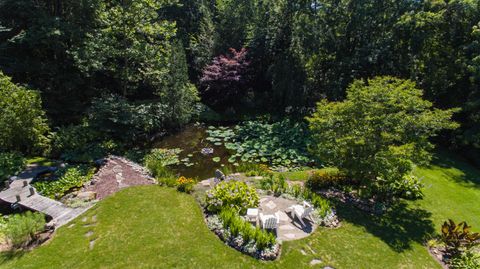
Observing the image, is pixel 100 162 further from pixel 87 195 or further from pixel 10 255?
pixel 10 255

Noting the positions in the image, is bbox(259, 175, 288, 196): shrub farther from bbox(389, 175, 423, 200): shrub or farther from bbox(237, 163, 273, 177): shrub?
bbox(389, 175, 423, 200): shrub

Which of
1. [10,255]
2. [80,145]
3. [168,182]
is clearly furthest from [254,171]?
[80,145]

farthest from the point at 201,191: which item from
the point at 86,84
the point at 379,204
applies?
the point at 86,84

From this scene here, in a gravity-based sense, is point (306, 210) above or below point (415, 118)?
below

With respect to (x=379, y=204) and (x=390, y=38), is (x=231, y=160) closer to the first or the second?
(x=379, y=204)

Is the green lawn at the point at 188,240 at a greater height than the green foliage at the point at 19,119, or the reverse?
the green foliage at the point at 19,119

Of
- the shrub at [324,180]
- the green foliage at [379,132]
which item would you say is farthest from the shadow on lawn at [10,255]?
the green foliage at [379,132]

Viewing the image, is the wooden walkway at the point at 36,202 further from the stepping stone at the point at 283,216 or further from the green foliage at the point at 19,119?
the stepping stone at the point at 283,216
